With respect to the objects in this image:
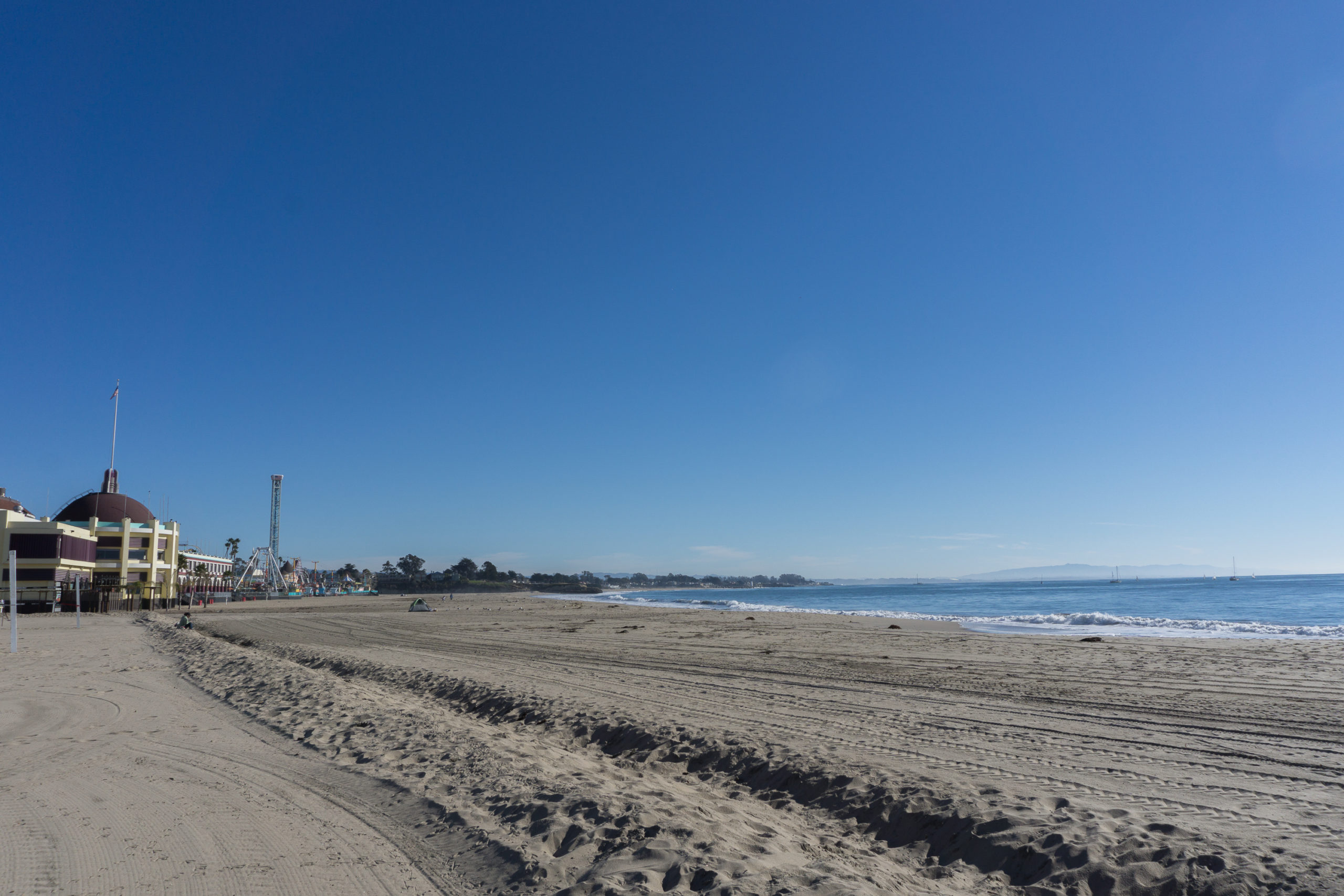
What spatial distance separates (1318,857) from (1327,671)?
39.0ft

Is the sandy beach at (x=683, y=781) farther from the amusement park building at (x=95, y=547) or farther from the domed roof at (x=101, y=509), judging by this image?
the domed roof at (x=101, y=509)

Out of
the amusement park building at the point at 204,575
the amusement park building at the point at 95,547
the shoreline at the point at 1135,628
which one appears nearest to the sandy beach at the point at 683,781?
the shoreline at the point at 1135,628

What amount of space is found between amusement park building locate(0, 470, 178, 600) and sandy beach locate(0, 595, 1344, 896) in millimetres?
50294

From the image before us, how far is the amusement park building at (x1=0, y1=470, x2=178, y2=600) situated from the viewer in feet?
175

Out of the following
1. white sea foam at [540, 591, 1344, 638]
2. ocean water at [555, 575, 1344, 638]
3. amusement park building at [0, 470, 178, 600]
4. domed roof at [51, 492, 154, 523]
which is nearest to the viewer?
white sea foam at [540, 591, 1344, 638]

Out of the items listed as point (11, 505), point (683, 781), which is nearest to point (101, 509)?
point (11, 505)

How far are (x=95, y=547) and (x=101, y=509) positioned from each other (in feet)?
31.1

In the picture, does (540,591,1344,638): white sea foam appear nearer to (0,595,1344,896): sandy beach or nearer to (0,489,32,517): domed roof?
(0,595,1344,896): sandy beach

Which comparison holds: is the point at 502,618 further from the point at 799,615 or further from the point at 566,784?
the point at 566,784

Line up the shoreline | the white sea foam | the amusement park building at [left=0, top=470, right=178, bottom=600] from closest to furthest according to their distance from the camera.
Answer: the shoreline, the white sea foam, the amusement park building at [left=0, top=470, right=178, bottom=600]

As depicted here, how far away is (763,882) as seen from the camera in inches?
165

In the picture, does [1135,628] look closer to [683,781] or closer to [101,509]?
[683,781]

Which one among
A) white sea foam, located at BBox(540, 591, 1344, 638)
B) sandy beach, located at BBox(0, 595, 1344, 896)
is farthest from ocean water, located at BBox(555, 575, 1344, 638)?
sandy beach, located at BBox(0, 595, 1344, 896)

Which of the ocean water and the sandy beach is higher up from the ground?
the sandy beach
